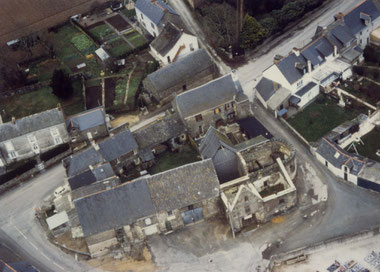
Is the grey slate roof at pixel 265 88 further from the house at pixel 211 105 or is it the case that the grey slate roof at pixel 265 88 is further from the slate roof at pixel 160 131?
the slate roof at pixel 160 131

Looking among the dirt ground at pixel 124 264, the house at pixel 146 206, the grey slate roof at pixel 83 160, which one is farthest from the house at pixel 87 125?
the dirt ground at pixel 124 264

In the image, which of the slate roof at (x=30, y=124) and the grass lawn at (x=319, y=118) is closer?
the grass lawn at (x=319, y=118)

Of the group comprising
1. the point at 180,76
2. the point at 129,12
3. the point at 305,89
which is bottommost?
the point at 305,89

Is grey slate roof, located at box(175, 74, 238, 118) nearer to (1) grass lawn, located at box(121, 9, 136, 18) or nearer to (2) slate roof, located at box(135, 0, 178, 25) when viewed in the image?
(2) slate roof, located at box(135, 0, 178, 25)

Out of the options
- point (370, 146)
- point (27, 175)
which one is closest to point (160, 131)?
point (27, 175)

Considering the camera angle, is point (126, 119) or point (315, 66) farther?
point (126, 119)

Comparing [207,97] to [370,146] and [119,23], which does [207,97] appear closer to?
[370,146]

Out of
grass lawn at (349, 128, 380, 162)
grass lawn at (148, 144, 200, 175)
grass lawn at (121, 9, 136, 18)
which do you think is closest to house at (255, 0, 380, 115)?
grass lawn at (349, 128, 380, 162)

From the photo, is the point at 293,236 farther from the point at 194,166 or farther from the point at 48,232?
the point at 48,232
